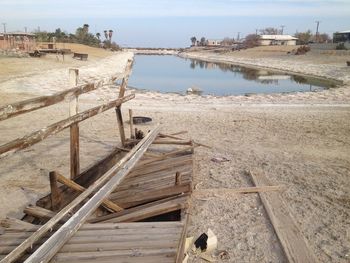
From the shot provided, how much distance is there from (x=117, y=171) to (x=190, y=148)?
6.46 ft

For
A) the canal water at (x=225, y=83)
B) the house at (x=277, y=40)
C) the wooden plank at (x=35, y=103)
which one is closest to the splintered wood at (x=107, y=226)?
the wooden plank at (x=35, y=103)

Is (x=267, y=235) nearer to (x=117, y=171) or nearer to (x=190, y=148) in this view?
(x=117, y=171)

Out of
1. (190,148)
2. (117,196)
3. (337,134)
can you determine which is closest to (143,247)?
(117,196)

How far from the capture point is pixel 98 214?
15.4ft

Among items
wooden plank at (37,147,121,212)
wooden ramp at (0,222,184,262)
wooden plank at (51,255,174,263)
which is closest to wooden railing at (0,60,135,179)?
wooden plank at (37,147,121,212)

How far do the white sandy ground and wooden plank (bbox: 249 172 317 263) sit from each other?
0.09m

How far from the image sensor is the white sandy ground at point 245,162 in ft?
15.9

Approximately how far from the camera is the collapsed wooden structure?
3439mm

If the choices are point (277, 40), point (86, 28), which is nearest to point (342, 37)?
point (277, 40)

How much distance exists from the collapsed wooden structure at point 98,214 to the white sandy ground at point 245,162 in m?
0.59

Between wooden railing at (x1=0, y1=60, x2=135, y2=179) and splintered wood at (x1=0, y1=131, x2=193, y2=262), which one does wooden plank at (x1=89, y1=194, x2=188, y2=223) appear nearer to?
splintered wood at (x1=0, y1=131, x2=193, y2=262)

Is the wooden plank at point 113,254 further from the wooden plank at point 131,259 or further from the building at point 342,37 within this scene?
the building at point 342,37

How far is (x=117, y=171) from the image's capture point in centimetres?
548

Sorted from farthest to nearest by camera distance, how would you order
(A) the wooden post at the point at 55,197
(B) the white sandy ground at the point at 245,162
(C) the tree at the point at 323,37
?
(C) the tree at the point at 323,37
(B) the white sandy ground at the point at 245,162
(A) the wooden post at the point at 55,197
